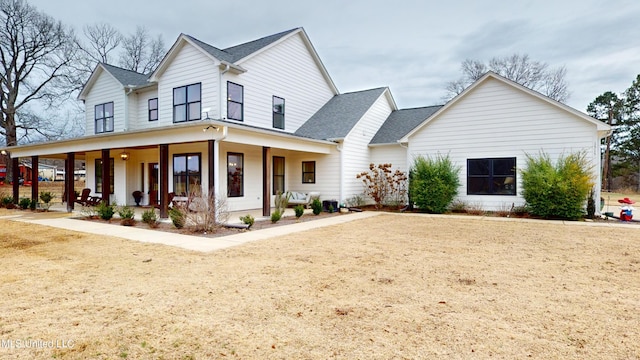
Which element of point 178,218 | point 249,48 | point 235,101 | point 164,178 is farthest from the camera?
point 249,48

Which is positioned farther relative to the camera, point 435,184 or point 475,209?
point 475,209

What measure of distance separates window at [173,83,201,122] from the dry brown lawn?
7.87 m

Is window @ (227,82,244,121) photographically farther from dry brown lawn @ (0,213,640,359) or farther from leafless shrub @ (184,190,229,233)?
dry brown lawn @ (0,213,640,359)

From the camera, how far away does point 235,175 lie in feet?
46.6

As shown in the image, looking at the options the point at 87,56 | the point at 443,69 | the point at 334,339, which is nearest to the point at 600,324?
the point at 334,339

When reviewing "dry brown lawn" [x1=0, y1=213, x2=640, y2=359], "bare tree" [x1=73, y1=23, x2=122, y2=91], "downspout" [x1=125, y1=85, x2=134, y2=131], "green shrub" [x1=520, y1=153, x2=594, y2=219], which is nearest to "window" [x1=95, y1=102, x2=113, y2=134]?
"downspout" [x1=125, y1=85, x2=134, y2=131]

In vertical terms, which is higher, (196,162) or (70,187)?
(196,162)

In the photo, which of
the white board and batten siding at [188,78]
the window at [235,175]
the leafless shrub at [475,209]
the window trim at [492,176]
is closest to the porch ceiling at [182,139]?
the white board and batten siding at [188,78]

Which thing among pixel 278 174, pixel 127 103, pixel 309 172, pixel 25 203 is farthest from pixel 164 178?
pixel 25 203

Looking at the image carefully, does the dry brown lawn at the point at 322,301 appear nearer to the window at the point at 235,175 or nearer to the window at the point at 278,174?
the window at the point at 235,175

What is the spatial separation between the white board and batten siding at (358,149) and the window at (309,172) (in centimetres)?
174

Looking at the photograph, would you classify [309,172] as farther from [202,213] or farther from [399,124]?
[202,213]

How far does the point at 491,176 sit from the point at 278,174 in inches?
377

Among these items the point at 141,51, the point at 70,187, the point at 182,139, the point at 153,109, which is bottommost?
the point at 70,187
